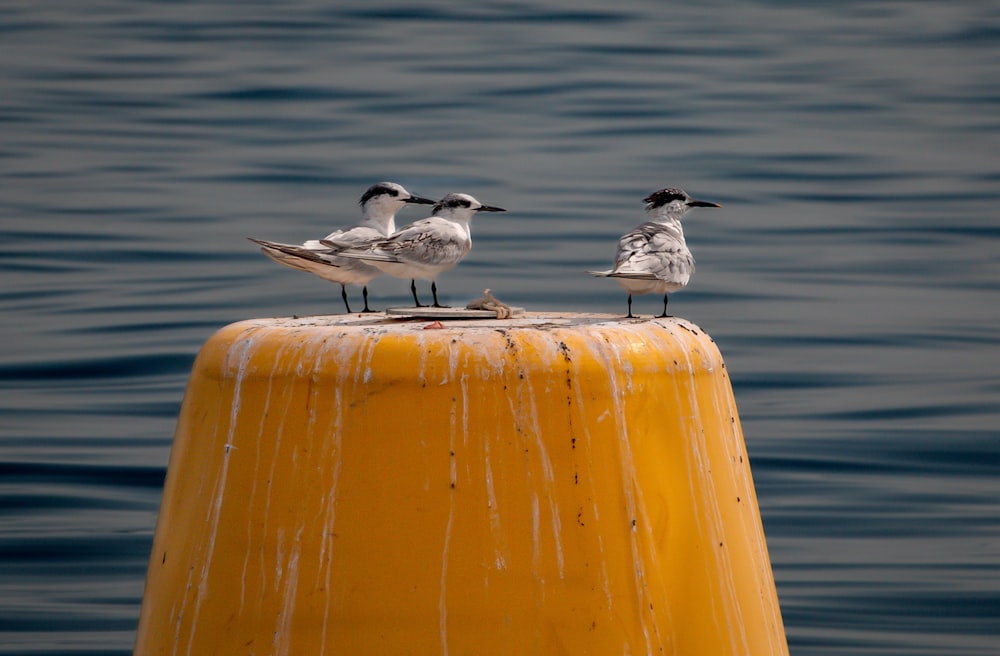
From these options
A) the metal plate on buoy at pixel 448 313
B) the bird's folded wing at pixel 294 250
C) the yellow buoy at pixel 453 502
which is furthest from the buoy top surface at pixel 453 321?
the bird's folded wing at pixel 294 250

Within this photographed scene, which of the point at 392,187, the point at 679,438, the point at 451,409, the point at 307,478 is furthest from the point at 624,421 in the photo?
the point at 392,187

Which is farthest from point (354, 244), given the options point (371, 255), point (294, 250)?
point (294, 250)

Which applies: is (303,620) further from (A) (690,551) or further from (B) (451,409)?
(A) (690,551)

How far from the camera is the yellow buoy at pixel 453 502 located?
315 cm

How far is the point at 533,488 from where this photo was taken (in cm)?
319

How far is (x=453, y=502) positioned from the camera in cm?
317

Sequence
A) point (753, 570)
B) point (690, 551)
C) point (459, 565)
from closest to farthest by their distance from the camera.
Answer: point (459, 565) → point (690, 551) → point (753, 570)

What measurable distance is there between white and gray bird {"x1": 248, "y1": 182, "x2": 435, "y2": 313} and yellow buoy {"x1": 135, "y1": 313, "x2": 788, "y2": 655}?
1127 millimetres

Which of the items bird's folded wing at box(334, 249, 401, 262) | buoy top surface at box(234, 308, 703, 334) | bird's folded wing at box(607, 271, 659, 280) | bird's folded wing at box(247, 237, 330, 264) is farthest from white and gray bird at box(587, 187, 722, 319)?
bird's folded wing at box(247, 237, 330, 264)

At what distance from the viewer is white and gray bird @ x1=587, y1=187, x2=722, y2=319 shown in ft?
14.8

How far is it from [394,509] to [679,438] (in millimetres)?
774

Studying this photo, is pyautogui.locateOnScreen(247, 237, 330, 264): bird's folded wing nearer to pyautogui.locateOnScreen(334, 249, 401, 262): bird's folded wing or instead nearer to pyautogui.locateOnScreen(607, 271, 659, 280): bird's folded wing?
pyautogui.locateOnScreen(334, 249, 401, 262): bird's folded wing

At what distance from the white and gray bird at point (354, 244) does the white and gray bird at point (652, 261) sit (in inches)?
33.1

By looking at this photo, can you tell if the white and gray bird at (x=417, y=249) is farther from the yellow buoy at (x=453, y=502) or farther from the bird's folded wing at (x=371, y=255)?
the yellow buoy at (x=453, y=502)
